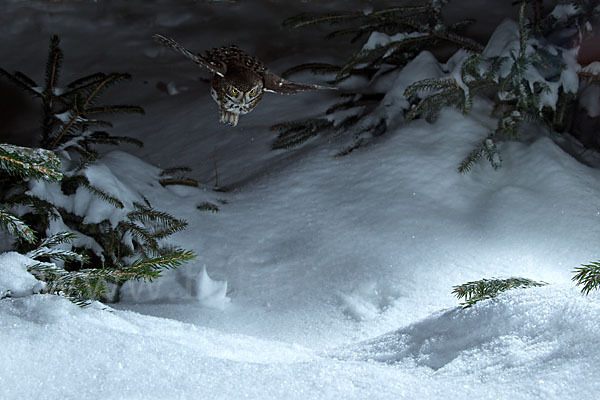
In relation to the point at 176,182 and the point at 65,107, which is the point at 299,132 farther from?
the point at 65,107

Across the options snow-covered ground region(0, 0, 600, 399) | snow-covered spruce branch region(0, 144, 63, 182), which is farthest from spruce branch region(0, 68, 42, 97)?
snow-covered spruce branch region(0, 144, 63, 182)

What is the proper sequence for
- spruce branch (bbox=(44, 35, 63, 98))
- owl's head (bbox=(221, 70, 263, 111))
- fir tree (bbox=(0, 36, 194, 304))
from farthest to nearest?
1. spruce branch (bbox=(44, 35, 63, 98))
2. owl's head (bbox=(221, 70, 263, 111))
3. fir tree (bbox=(0, 36, 194, 304))

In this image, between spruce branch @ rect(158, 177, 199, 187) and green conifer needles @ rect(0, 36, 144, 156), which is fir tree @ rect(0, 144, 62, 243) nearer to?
green conifer needles @ rect(0, 36, 144, 156)

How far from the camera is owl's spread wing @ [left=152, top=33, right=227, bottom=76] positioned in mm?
1175

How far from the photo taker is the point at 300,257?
1755 millimetres

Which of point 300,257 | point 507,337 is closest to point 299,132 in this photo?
point 300,257

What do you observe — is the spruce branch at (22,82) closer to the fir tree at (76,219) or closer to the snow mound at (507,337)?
the fir tree at (76,219)

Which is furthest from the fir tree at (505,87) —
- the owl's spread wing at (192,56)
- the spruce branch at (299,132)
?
the owl's spread wing at (192,56)

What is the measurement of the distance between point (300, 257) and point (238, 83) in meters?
0.69

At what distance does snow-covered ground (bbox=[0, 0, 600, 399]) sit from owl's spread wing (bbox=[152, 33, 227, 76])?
0.57m

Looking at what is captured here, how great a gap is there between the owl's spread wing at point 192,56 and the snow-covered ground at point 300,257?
568mm

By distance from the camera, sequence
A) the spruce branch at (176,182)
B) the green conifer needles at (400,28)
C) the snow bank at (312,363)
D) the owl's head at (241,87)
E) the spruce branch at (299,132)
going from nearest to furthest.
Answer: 1. the snow bank at (312,363)
2. the owl's head at (241,87)
3. the spruce branch at (176,182)
4. the green conifer needles at (400,28)
5. the spruce branch at (299,132)

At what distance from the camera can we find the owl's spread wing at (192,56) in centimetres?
117

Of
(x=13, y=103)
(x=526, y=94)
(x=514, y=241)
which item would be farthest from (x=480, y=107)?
(x=13, y=103)
